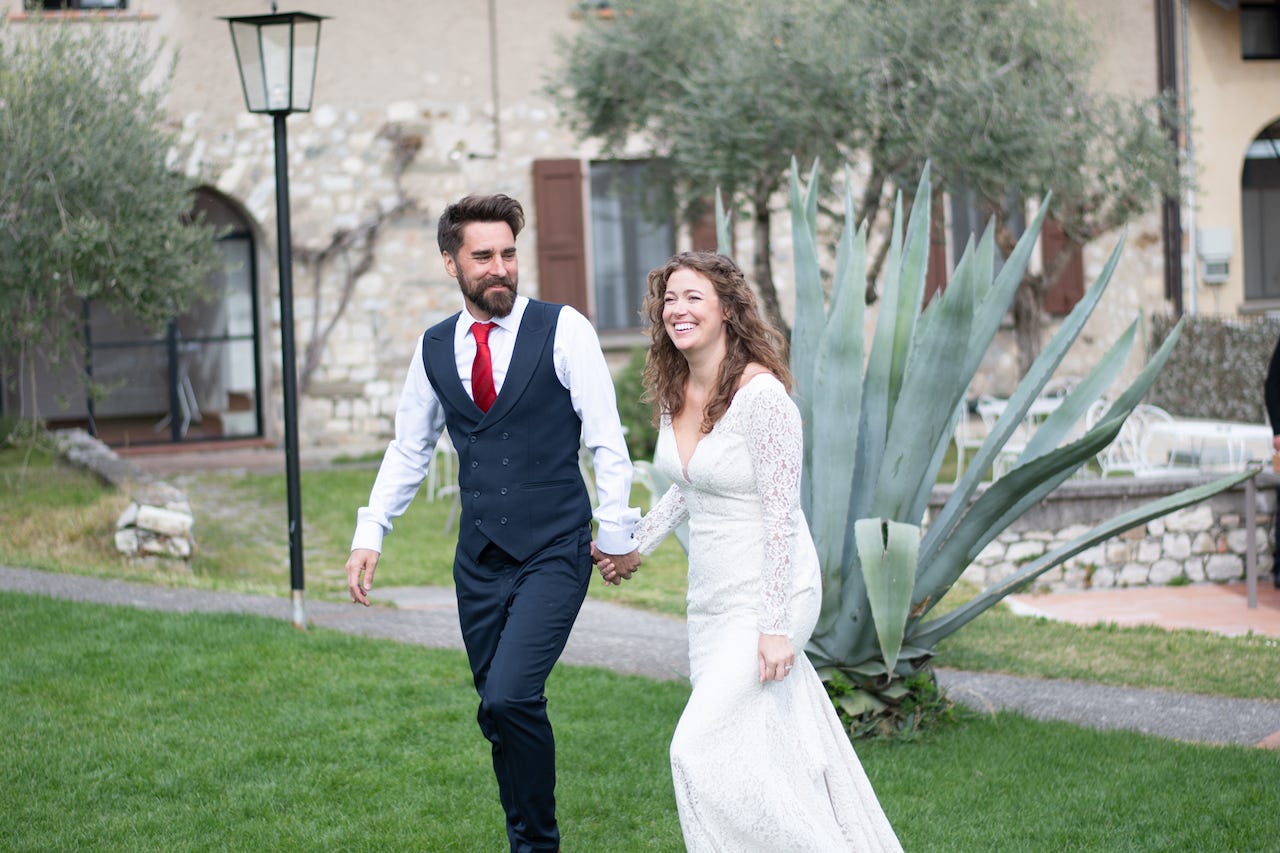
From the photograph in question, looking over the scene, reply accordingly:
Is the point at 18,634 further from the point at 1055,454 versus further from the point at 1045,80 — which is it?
the point at 1045,80

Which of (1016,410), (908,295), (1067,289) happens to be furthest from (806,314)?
(1067,289)

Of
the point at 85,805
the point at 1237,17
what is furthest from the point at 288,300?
the point at 1237,17

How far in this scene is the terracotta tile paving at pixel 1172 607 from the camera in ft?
24.9

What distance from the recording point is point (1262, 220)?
16.6 m

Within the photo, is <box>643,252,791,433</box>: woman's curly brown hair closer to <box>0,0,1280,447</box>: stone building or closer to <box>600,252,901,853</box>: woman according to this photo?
<box>600,252,901,853</box>: woman

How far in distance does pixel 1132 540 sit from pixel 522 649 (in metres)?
6.26

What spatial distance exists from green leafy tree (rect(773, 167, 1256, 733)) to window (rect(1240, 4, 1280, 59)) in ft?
40.3

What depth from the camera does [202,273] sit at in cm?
1100

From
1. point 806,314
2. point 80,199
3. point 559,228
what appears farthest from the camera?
point 559,228

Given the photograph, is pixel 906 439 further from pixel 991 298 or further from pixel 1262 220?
pixel 1262 220

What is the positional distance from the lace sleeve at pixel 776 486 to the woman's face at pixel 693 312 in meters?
0.20

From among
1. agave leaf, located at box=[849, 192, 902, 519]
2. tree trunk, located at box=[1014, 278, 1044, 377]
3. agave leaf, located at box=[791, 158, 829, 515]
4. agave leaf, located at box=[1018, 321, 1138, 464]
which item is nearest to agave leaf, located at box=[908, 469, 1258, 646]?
agave leaf, located at box=[1018, 321, 1138, 464]

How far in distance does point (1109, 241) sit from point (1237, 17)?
274 cm

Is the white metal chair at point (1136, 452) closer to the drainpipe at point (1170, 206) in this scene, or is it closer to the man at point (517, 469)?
the drainpipe at point (1170, 206)
